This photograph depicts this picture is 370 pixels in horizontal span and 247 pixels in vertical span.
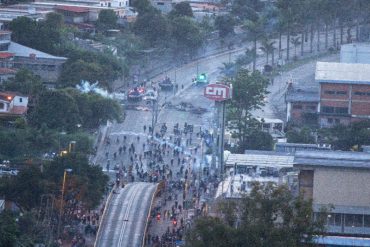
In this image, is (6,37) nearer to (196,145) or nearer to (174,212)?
(196,145)

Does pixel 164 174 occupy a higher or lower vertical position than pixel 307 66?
lower

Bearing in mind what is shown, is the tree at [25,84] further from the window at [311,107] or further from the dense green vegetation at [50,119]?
the window at [311,107]

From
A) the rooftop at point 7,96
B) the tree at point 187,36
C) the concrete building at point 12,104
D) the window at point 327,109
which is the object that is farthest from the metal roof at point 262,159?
the tree at point 187,36

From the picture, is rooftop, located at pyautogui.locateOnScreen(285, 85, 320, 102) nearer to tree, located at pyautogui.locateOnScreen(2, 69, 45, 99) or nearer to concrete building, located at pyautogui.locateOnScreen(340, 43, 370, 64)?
concrete building, located at pyautogui.locateOnScreen(340, 43, 370, 64)

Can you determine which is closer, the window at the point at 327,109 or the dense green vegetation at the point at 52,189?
the dense green vegetation at the point at 52,189

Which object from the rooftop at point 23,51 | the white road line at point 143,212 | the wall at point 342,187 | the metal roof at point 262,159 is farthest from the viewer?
the rooftop at point 23,51

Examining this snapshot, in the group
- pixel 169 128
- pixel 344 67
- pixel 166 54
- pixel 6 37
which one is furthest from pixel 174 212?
pixel 166 54

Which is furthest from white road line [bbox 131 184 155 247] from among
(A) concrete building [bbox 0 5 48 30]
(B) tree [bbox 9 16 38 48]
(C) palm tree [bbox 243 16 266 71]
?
(C) palm tree [bbox 243 16 266 71]
